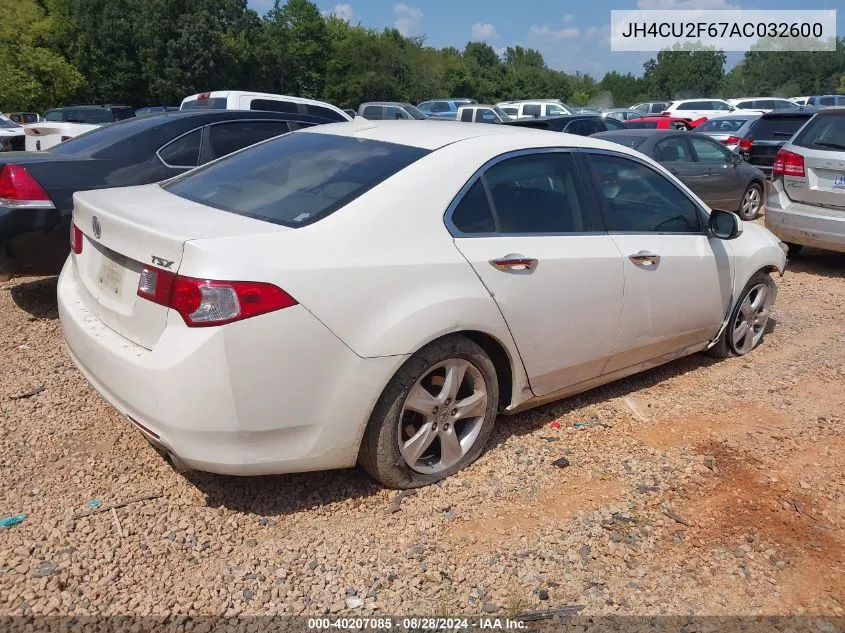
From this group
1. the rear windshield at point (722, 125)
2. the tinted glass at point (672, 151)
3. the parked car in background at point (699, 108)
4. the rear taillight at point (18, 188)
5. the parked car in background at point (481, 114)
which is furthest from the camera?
the parked car in background at point (699, 108)

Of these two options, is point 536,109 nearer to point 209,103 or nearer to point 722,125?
point 722,125

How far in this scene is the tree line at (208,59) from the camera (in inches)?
1647

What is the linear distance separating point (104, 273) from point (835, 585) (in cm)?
323

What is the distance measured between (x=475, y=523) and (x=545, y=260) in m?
1.27

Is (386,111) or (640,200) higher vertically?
(386,111)

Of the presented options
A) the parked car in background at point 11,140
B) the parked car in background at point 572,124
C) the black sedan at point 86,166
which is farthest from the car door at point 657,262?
the parked car in background at point 11,140

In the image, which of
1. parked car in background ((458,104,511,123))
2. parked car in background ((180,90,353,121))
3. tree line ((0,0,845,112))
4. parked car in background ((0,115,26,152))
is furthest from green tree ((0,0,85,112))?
parked car in background ((180,90,353,121))

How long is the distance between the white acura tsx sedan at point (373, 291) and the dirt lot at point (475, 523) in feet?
0.96

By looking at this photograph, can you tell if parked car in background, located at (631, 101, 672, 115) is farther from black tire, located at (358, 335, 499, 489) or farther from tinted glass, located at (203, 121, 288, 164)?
black tire, located at (358, 335, 499, 489)

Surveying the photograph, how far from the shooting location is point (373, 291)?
2912 millimetres

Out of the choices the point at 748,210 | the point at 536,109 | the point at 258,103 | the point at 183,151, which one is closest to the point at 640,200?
the point at 183,151

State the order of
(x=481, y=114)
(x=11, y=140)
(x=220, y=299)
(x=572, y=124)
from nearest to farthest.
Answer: (x=220, y=299)
(x=572, y=124)
(x=11, y=140)
(x=481, y=114)

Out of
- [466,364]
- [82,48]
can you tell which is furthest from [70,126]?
[82,48]

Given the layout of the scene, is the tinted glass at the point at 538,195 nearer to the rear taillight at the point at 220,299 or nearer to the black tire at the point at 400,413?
the black tire at the point at 400,413
